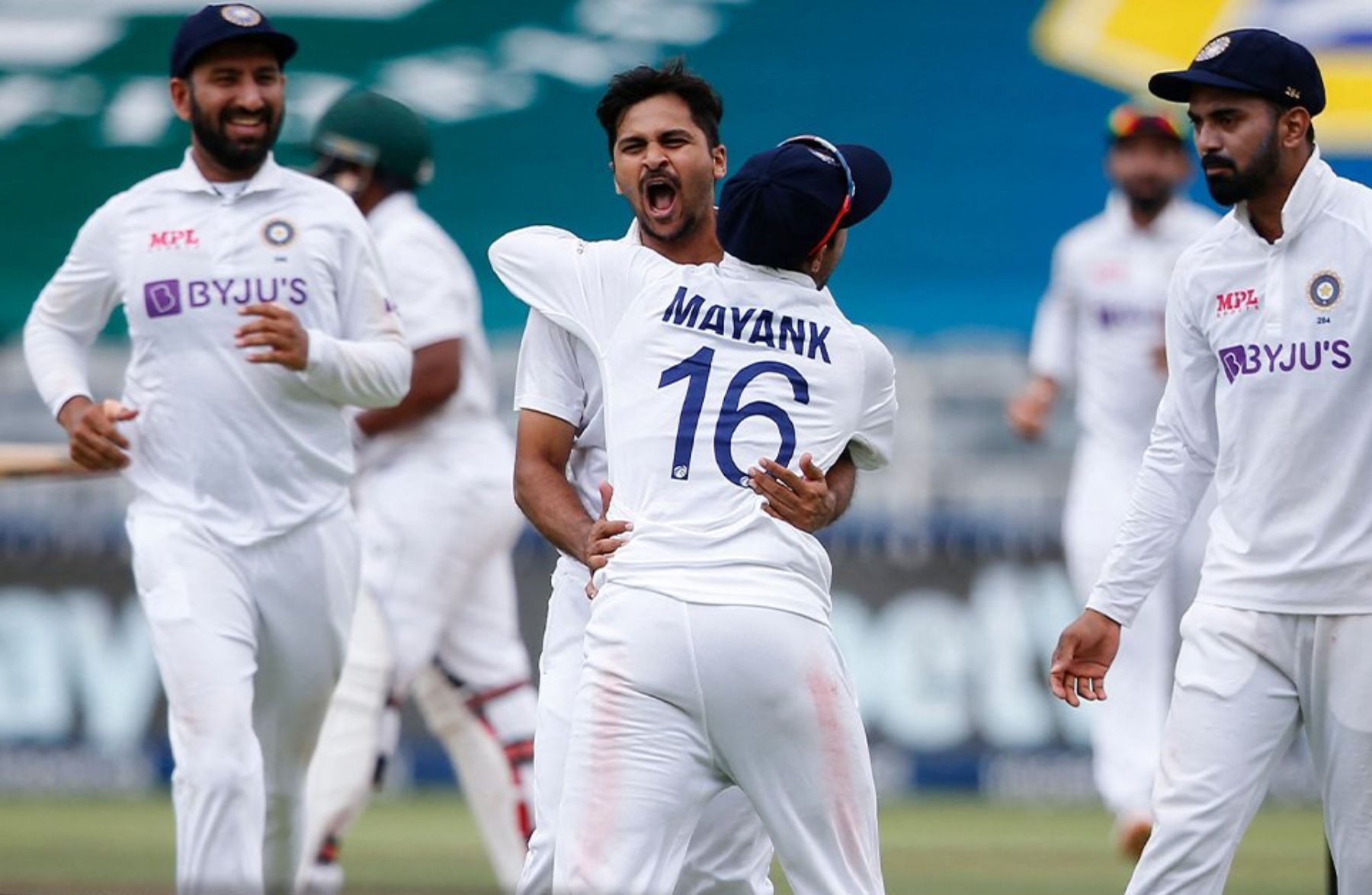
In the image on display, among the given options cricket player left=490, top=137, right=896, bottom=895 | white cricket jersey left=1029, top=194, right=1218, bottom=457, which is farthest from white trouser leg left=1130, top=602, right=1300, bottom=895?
white cricket jersey left=1029, top=194, right=1218, bottom=457

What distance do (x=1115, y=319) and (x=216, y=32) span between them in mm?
4695

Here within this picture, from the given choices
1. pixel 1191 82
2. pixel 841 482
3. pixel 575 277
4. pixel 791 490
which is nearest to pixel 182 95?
pixel 575 277

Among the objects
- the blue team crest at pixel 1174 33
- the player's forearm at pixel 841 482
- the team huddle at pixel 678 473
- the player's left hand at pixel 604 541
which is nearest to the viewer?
the team huddle at pixel 678 473

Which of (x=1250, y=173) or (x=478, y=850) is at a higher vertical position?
(x=1250, y=173)

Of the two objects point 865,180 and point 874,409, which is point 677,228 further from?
point 874,409

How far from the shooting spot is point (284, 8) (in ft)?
49.6

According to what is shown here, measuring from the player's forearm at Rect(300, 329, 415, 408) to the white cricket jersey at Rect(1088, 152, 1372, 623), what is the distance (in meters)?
2.24

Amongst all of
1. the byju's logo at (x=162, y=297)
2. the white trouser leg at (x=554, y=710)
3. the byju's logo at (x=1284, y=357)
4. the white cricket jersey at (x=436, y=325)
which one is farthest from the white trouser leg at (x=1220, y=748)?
the white cricket jersey at (x=436, y=325)

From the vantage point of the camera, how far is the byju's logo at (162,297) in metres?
6.71

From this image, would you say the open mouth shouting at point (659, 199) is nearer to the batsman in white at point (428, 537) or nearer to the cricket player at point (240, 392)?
the cricket player at point (240, 392)

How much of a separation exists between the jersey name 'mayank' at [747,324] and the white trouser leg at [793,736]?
0.57 m

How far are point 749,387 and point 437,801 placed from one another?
7.91 m

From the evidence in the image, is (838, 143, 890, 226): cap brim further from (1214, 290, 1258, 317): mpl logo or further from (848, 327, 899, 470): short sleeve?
(1214, 290, 1258, 317): mpl logo

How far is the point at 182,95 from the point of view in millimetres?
6898
